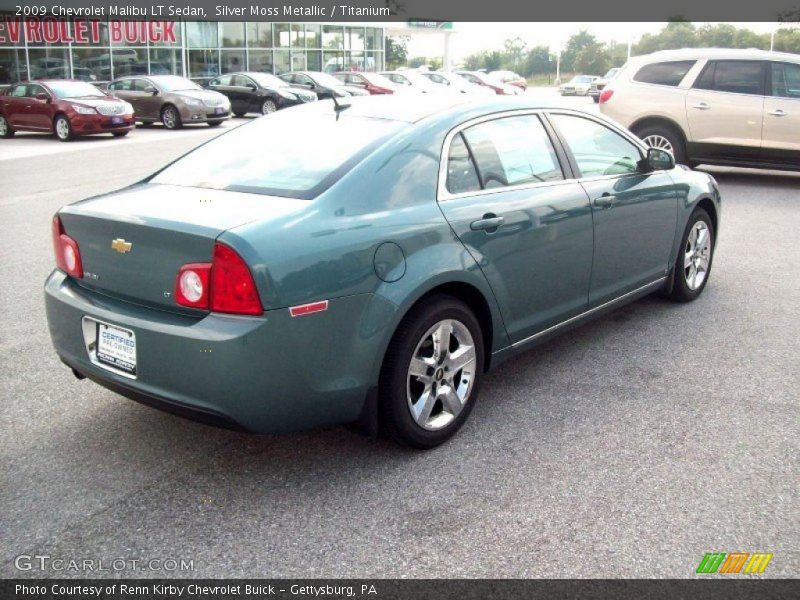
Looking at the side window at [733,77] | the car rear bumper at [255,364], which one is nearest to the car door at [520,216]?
the car rear bumper at [255,364]

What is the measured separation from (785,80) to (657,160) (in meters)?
7.90

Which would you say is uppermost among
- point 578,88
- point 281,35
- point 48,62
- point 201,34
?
point 281,35

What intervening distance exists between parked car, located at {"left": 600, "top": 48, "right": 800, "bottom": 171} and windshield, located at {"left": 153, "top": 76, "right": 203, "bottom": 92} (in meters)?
15.0

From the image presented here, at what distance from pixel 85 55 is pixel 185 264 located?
30281 mm

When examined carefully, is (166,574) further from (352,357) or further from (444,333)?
(444,333)

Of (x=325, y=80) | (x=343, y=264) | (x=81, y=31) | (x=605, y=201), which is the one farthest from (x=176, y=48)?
(x=343, y=264)

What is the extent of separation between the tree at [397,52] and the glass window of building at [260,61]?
3767 cm

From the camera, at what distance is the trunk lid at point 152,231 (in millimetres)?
3264

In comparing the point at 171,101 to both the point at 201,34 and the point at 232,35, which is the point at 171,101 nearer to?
the point at 201,34

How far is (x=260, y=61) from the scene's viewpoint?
38.6 metres

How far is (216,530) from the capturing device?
3121 mm

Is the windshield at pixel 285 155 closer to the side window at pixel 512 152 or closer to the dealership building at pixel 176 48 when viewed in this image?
the side window at pixel 512 152

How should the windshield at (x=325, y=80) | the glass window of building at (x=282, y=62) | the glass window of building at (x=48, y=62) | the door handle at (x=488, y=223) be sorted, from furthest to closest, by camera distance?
1. the glass window of building at (x=282, y=62)
2. the windshield at (x=325, y=80)
3. the glass window of building at (x=48, y=62)
4. the door handle at (x=488, y=223)

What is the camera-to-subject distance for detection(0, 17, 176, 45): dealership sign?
27750mm
